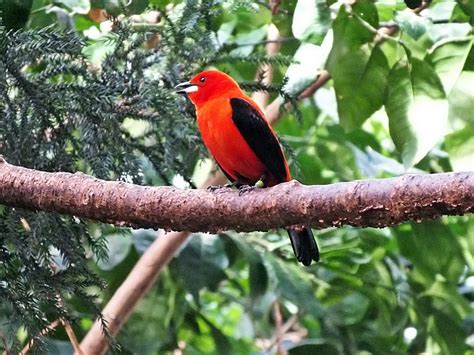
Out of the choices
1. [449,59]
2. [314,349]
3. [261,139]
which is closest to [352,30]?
[449,59]

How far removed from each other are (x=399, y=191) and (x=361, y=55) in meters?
1.23

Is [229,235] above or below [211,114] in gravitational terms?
below

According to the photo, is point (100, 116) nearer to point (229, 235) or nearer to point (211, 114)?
point (211, 114)

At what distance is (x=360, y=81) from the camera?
8.52ft

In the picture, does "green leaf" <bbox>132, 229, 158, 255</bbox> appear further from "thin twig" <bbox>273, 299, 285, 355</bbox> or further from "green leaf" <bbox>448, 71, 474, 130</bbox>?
"green leaf" <bbox>448, 71, 474, 130</bbox>

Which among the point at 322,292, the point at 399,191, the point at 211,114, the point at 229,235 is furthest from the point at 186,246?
the point at 399,191

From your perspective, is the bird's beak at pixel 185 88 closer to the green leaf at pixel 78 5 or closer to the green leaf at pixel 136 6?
the green leaf at pixel 136 6

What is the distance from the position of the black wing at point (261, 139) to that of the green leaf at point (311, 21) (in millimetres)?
360

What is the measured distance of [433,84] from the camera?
2438 millimetres

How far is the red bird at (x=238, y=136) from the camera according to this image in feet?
8.73

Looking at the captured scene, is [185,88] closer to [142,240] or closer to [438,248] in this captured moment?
[142,240]

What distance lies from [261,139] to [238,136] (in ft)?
0.44

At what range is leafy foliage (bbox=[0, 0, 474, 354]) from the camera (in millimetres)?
2035

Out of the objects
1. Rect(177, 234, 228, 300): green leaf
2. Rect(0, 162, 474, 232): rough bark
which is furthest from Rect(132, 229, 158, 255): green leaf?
Rect(0, 162, 474, 232): rough bark
